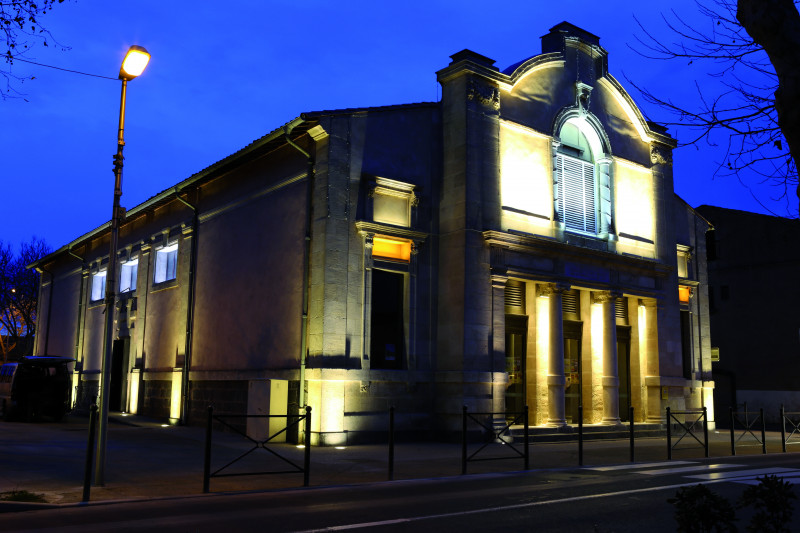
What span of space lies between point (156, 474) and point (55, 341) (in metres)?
29.3

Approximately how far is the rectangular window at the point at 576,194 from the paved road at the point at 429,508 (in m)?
12.0

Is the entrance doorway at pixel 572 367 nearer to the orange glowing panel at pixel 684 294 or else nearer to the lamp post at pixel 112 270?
the orange glowing panel at pixel 684 294

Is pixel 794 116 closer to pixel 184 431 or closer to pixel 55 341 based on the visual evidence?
pixel 184 431

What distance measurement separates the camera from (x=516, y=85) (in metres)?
22.0

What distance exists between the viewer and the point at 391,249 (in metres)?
19.7

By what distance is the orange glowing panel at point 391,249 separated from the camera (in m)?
19.4

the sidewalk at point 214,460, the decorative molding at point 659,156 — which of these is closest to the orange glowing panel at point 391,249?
the sidewalk at point 214,460

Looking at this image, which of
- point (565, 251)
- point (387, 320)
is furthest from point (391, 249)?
point (565, 251)

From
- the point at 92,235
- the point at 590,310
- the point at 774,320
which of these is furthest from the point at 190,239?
the point at 774,320

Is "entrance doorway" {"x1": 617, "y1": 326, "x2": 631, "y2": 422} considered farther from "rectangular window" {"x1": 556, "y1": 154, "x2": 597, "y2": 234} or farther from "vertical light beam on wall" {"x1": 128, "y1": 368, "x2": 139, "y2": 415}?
"vertical light beam on wall" {"x1": 128, "y1": 368, "x2": 139, "y2": 415}

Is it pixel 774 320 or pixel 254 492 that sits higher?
pixel 774 320

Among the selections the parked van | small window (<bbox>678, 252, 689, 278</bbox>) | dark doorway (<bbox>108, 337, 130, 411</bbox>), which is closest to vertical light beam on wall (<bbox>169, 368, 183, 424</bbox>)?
the parked van

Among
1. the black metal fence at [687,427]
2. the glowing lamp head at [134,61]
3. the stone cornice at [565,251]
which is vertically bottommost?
the black metal fence at [687,427]

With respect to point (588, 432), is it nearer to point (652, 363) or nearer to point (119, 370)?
point (652, 363)
